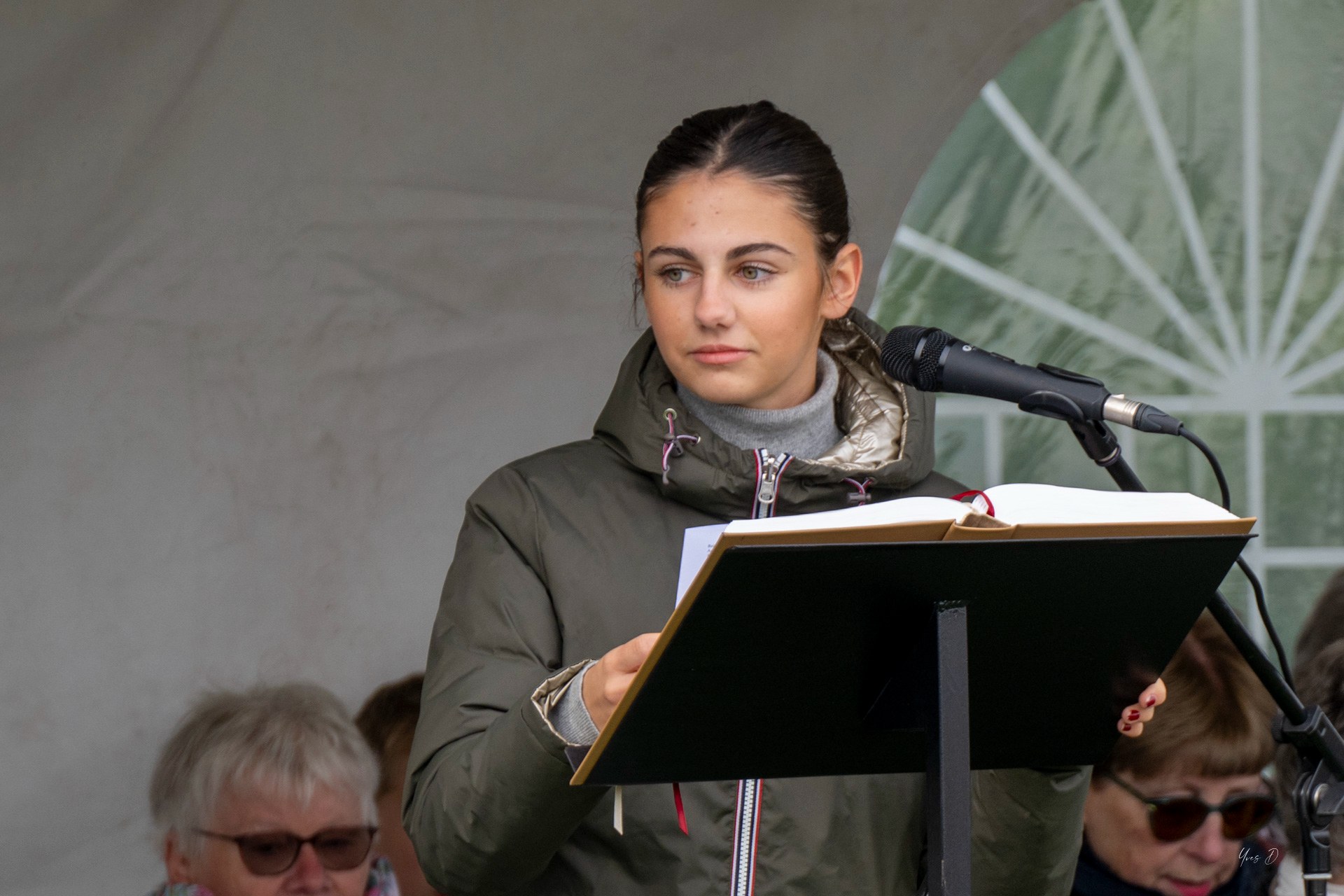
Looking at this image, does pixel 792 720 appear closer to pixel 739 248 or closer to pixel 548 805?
pixel 548 805

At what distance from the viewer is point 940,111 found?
291cm

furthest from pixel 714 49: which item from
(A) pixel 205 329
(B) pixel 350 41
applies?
(A) pixel 205 329

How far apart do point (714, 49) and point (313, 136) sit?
0.73 metres

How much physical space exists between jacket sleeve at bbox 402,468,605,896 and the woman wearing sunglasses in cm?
126

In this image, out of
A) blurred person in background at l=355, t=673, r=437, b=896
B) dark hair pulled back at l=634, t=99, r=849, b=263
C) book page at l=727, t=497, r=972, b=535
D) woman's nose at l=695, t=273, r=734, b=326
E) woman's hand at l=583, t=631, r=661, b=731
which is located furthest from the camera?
blurred person in background at l=355, t=673, r=437, b=896

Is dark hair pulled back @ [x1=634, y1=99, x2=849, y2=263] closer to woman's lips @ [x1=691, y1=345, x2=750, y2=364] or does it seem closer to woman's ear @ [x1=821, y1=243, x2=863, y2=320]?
woman's ear @ [x1=821, y1=243, x2=863, y2=320]

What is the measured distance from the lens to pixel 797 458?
1.76 metres

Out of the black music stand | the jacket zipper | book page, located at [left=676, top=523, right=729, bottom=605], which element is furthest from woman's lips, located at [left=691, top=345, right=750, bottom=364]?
the black music stand

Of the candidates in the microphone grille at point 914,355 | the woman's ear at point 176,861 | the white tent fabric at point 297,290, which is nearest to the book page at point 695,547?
the microphone grille at point 914,355

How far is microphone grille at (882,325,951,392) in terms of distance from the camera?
144 centimetres

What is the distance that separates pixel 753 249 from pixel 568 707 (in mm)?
633

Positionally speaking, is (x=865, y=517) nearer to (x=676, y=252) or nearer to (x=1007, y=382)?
(x=1007, y=382)
